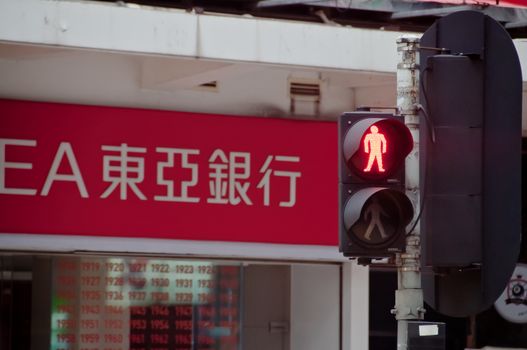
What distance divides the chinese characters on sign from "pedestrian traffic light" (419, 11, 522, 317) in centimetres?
433

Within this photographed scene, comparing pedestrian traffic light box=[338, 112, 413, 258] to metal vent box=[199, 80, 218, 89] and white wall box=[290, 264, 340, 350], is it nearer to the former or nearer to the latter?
metal vent box=[199, 80, 218, 89]

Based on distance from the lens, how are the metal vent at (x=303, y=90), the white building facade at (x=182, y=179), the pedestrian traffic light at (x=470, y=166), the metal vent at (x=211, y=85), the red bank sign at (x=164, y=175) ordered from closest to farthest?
the pedestrian traffic light at (x=470, y=166) → the white building facade at (x=182, y=179) → the red bank sign at (x=164, y=175) → the metal vent at (x=211, y=85) → the metal vent at (x=303, y=90)

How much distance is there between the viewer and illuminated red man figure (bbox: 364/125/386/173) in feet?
19.9

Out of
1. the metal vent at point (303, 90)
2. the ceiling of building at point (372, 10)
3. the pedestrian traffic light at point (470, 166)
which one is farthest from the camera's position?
the metal vent at point (303, 90)

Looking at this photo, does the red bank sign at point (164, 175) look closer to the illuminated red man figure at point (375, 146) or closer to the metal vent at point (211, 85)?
the metal vent at point (211, 85)

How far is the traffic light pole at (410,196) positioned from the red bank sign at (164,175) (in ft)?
14.3

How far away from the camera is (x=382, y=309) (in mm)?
11734

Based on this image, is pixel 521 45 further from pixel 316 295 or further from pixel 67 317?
pixel 67 317

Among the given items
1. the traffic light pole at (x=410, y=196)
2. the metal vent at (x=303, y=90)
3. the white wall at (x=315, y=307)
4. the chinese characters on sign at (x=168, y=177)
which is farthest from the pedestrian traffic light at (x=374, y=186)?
the white wall at (x=315, y=307)

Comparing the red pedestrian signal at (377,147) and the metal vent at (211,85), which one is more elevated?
the metal vent at (211,85)

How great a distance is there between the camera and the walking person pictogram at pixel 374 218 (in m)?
6.09

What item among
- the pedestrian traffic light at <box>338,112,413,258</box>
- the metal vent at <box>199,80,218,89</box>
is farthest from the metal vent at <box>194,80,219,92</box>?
the pedestrian traffic light at <box>338,112,413,258</box>

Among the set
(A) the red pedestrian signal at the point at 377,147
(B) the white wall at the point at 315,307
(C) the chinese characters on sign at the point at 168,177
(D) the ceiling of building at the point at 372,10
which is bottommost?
(B) the white wall at the point at 315,307

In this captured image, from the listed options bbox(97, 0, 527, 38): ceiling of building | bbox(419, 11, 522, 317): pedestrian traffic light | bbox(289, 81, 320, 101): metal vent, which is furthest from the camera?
bbox(289, 81, 320, 101): metal vent
